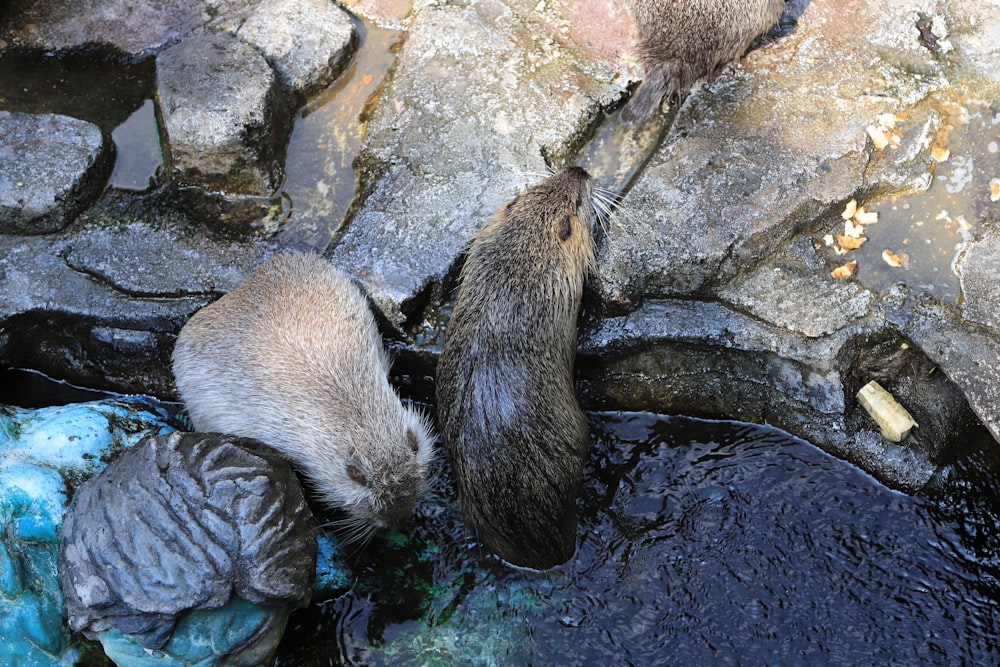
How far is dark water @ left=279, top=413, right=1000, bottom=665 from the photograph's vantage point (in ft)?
11.7

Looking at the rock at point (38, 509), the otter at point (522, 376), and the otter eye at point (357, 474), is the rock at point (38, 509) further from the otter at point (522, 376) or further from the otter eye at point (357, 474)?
the otter at point (522, 376)

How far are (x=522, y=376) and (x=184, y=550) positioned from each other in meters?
1.45

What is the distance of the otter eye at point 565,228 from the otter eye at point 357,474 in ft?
4.57

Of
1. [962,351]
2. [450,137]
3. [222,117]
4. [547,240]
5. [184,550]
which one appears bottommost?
[184,550]

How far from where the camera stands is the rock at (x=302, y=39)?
471 centimetres

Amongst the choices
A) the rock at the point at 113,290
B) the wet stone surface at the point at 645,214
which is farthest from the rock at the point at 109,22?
the rock at the point at 113,290

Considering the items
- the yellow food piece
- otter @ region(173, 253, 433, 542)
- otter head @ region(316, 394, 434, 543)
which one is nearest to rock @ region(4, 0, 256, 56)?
otter @ region(173, 253, 433, 542)

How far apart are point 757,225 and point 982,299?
0.99 metres

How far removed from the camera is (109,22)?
4934 millimetres

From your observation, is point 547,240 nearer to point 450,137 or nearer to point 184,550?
point 450,137

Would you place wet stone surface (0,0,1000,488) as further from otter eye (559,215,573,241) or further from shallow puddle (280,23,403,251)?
otter eye (559,215,573,241)

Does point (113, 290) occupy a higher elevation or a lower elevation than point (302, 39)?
lower

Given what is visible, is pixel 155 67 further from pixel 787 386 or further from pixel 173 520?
pixel 787 386

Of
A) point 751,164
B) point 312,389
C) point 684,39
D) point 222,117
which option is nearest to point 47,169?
point 222,117
